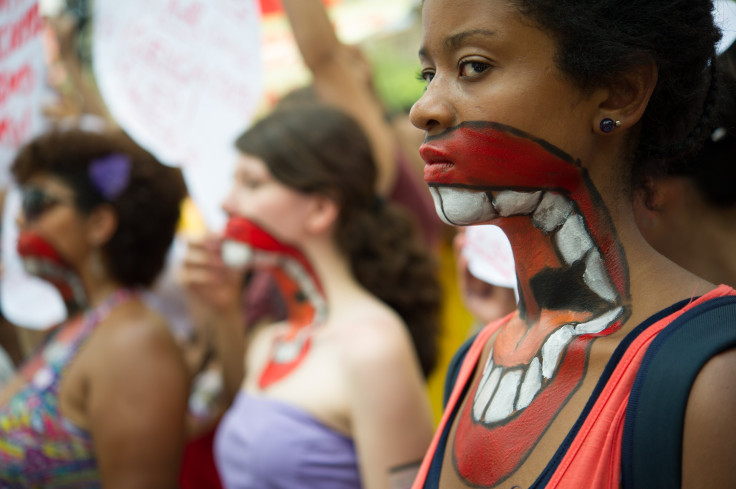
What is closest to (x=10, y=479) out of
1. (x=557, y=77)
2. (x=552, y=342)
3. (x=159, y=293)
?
(x=159, y=293)

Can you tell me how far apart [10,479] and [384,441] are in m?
1.47

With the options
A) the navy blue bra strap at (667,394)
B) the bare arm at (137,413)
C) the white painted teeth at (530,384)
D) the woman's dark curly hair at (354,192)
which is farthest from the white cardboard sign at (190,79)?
the navy blue bra strap at (667,394)

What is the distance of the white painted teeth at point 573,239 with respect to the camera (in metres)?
1.23

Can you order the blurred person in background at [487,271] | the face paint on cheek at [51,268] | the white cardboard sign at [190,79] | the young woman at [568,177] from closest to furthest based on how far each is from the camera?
the young woman at [568,177] → the blurred person in background at [487,271] → the white cardboard sign at [190,79] → the face paint on cheek at [51,268]

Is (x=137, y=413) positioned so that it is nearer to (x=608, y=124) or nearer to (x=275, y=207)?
(x=275, y=207)

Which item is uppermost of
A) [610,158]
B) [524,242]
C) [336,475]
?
[610,158]

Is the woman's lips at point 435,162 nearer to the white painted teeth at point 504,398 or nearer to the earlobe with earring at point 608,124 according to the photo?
the earlobe with earring at point 608,124

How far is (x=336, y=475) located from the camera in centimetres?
230

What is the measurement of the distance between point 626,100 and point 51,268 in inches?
101

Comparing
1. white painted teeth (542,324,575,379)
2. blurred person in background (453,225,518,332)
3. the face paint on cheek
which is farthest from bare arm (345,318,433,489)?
the face paint on cheek

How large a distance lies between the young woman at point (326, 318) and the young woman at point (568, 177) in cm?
91

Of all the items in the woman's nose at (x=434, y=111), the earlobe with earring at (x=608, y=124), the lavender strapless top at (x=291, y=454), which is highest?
the woman's nose at (x=434, y=111)

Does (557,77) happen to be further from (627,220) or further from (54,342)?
(54,342)

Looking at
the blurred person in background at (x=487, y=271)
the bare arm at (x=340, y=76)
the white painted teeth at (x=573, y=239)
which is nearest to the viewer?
the white painted teeth at (x=573, y=239)
